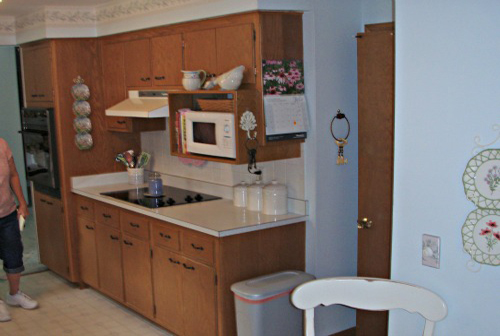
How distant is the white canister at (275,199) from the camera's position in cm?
357

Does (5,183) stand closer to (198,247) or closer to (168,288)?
(168,288)

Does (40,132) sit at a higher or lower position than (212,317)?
higher

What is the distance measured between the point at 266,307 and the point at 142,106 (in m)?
1.87

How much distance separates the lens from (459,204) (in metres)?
2.08

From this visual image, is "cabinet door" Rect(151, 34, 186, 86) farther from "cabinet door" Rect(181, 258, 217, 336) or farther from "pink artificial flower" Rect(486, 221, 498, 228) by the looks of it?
"pink artificial flower" Rect(486, 221, 498, 228)

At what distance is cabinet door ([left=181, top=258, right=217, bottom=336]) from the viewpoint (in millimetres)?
3402

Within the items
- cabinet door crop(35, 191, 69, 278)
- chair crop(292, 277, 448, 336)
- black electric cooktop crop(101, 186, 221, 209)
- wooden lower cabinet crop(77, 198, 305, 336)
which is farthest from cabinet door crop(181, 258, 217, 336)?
cabinet door crop(35, 191, 69, 278)

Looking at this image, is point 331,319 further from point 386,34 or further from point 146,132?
point 146,132

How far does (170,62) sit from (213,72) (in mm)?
528

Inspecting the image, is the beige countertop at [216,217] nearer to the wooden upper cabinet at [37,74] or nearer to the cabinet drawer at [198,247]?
the cabinet drawer at [198,247]

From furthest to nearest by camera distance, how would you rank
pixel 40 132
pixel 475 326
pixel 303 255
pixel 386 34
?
pixel 40 132
pixel 303 255
pixel 386 34
pixel 475 326

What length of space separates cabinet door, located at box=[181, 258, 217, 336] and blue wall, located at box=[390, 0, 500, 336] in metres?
1.39

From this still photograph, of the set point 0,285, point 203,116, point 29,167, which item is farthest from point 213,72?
point 0,285

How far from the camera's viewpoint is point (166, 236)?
3.74 metres
